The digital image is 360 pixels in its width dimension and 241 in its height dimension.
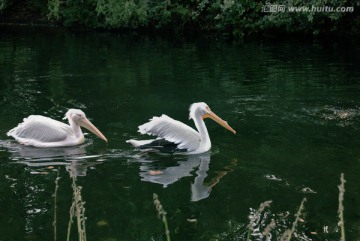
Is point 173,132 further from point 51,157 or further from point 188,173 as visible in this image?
point 51,157

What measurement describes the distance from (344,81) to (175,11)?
11.1 m

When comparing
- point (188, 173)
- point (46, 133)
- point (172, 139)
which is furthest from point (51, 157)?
point (188, 173)

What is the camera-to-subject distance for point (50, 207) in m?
6.13

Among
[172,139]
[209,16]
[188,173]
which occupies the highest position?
[209,16]

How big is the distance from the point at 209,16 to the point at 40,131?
593 inches

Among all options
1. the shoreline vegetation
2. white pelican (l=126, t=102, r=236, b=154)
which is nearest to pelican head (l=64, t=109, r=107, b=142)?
white pelican (l=126, t=102, r=236, b=154)

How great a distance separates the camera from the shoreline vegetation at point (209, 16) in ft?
63.3

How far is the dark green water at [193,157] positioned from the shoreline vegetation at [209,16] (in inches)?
141

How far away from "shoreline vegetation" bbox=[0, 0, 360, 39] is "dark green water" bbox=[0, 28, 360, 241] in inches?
141

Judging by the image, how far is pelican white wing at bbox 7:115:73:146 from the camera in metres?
8.16

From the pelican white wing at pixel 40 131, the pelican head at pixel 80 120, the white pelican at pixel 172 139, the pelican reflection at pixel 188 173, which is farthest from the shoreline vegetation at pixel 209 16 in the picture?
the pelican white wing at pixel 40 131

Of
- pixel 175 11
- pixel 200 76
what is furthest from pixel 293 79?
pixel 175 11

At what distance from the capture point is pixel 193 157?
312 inches

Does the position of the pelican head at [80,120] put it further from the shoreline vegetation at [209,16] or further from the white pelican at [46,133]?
the shoreline vegetation at [209,16]
